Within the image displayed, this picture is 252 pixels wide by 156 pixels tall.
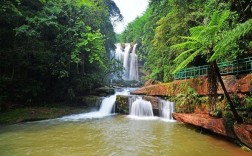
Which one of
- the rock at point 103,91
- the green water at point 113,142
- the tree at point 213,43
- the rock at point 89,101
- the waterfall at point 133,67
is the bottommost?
the green water at point 113,142

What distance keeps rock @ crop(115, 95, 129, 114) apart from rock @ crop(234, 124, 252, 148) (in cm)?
1201

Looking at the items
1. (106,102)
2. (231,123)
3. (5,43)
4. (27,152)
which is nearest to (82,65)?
(106,102)

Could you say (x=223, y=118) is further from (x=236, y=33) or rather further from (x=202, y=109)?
(x=236, y=33)

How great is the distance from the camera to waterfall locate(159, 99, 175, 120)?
53.8ft

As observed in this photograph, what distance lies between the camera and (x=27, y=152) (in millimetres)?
8688

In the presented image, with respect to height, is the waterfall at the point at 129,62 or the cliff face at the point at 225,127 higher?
the waterfall at the point at 129,62

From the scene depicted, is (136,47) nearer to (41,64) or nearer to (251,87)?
(41,64)

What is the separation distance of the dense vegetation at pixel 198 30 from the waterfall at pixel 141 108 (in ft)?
11.7

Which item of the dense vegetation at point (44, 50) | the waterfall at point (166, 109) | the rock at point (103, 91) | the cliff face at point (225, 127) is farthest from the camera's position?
the rock at point (103, 91)

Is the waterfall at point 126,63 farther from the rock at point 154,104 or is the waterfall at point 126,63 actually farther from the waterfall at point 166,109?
the waterfall at point 166,109

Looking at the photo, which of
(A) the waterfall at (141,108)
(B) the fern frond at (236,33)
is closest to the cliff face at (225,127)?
(B) the fern frond at (236,33)

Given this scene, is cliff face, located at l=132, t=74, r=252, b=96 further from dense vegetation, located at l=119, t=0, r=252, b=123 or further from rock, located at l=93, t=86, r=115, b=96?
rock, located at l=93, t=86, r=115, b=96

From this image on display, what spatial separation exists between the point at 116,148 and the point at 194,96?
6.46 meters

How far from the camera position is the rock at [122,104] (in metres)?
19.9
